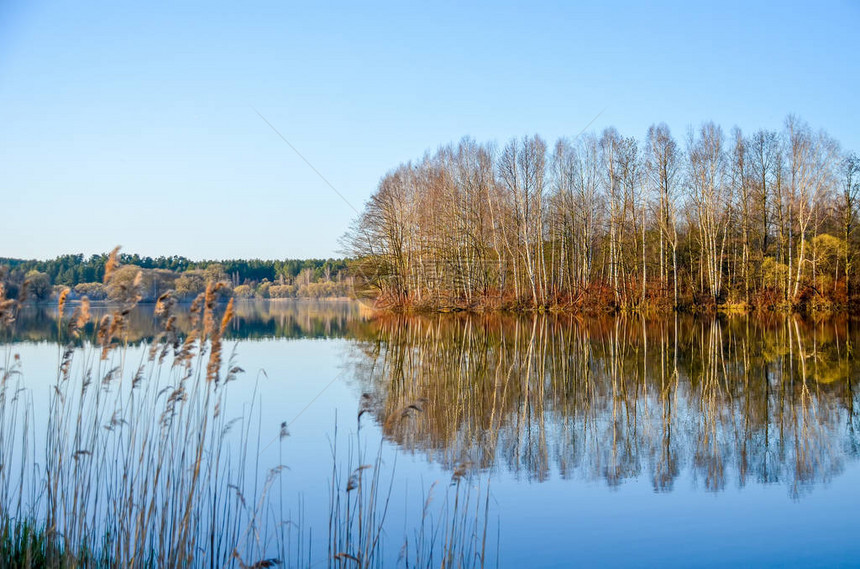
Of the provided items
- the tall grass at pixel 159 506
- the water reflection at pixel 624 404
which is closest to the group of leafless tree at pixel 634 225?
the water reflection at pixel 624 404

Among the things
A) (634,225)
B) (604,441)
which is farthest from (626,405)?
(634,225)

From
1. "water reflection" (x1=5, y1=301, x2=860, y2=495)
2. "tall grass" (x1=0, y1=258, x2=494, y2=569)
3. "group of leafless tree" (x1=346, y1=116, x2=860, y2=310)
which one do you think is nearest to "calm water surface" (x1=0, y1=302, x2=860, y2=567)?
"water reflection" (x1=5, y1=301, x2=860, y2=495)

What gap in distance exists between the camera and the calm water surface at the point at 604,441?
5.04 meters

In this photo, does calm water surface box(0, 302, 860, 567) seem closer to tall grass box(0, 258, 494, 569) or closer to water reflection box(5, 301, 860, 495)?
water reflection box(5, 301, 860, 495)

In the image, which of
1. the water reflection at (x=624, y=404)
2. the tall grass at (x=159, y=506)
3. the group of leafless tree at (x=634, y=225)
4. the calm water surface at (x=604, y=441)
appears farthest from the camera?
the group of leafless tree at (x=634, y=225)

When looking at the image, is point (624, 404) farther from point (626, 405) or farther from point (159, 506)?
point (159, 506)

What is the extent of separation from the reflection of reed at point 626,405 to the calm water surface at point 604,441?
0.04 metres

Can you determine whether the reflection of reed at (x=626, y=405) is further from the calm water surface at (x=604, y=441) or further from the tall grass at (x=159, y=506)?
the tall grass at (x=159, y=506)

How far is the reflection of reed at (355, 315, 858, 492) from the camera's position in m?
6.84

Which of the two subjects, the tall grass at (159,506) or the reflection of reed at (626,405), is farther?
the reflection of reed at (626,405)

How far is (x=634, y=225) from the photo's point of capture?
113 feet

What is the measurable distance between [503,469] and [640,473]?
1.36 meters

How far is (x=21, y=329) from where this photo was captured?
82.6 ft

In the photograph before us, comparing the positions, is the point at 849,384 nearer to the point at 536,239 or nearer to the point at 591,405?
the point at 591,405
